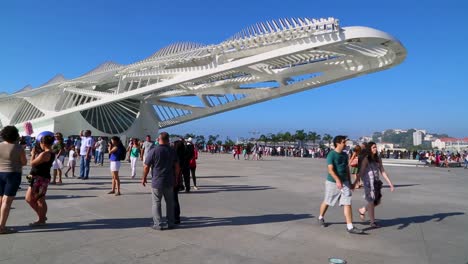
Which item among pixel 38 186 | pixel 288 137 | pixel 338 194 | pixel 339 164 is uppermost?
pixel 288 137

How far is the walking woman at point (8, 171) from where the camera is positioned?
16.5 ft

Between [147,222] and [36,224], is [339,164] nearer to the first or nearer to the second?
[147,222]

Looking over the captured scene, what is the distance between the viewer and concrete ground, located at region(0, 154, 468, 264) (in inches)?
171

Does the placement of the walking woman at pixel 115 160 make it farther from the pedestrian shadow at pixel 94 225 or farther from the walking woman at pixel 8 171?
the walking woman at pixel 8 171

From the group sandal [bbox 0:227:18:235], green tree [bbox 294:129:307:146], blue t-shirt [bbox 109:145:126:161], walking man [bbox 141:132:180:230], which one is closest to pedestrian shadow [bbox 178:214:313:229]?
walking man [bbox 141:132:180:230]

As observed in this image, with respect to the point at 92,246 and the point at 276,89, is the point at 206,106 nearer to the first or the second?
the point at 276,89

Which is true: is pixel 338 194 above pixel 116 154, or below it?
below

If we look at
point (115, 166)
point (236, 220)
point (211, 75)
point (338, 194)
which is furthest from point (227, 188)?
point (211, 75)

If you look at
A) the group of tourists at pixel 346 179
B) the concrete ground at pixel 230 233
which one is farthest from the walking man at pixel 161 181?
the group of tourists at pixel 346 179

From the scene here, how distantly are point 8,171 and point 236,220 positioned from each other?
371 centimetres

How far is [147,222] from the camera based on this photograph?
598 centimetres

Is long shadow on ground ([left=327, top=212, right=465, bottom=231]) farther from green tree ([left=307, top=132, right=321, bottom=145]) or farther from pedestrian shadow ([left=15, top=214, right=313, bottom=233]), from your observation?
green tree ([left=307, top=132, right=321, bottom=145])

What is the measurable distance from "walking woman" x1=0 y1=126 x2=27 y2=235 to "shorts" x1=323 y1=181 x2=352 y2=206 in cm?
481

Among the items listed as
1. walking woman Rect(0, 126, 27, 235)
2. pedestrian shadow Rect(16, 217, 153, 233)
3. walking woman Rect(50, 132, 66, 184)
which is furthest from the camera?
walking woman Rect(50, 132, 66, 184)
